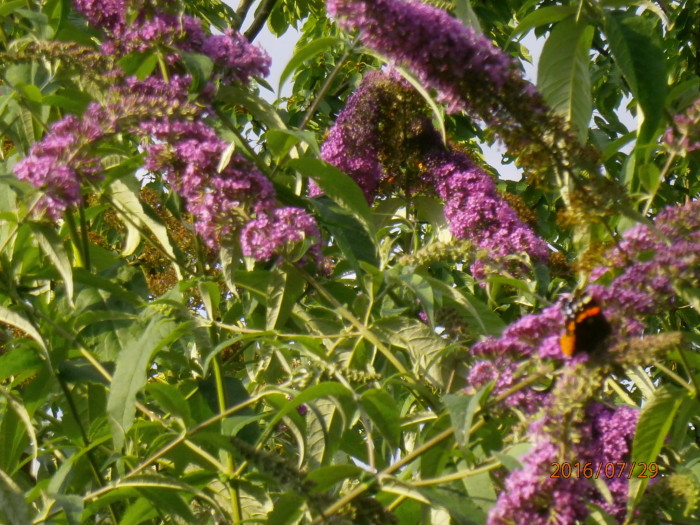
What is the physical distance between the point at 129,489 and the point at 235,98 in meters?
0.74

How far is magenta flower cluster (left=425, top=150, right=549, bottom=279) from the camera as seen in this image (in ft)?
6.73

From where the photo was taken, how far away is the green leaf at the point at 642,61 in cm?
145

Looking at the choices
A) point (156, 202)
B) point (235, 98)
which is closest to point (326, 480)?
point (235, 98)

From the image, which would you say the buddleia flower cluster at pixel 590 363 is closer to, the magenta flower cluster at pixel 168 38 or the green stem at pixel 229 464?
the green stem at pixel 229 464

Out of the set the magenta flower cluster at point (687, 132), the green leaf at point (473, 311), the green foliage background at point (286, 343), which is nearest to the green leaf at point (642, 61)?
the green foliage background at point (286, 343)

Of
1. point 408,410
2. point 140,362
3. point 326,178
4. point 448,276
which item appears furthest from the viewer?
point 448,276

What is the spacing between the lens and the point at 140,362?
1.54m

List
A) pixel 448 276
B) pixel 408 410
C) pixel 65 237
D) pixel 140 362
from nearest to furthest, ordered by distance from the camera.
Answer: pixel 140 362, pixel 65 237, pixel 408 410, pixel 448 276

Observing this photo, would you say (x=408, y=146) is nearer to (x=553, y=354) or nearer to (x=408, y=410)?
(x=408, y=410)

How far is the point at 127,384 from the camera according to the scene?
153 cm

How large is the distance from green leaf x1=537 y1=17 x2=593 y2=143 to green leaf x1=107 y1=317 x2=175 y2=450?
0.68 metres

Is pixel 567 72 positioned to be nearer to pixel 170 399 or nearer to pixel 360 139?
pixel 360 139

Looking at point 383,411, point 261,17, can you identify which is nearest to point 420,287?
point 383,411

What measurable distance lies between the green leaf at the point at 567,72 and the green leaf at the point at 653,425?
1.36 ft
